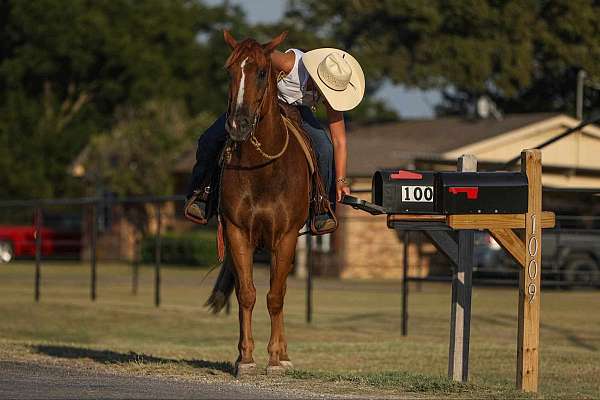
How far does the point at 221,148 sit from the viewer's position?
10.6m

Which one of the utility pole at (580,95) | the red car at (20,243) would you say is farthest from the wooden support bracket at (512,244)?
the red car at (20,243)

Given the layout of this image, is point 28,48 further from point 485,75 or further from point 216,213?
point 216,213

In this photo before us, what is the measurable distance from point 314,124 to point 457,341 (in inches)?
87.9

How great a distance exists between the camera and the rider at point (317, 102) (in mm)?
10555

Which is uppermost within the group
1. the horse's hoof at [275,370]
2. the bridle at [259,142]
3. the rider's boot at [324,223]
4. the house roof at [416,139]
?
the house roof at [416,139]

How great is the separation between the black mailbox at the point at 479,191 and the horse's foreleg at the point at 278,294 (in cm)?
121

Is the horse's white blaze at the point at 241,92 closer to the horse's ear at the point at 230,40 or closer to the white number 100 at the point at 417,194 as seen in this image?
the horse's ear at the point at 230,40

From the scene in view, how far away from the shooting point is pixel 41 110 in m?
59.2

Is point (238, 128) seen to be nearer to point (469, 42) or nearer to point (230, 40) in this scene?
point (230, 40)

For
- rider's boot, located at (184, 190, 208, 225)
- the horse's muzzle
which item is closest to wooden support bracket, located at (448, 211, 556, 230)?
the horse's muzzle

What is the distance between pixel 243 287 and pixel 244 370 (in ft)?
2.21

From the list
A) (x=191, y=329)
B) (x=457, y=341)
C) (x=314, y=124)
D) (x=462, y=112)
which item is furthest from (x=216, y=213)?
(x=462, y=112)

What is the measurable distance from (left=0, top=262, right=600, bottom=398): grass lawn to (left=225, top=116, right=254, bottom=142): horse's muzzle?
1.81 meters

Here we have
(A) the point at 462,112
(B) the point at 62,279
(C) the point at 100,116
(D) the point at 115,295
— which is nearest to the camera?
(D) the point at 115,295
